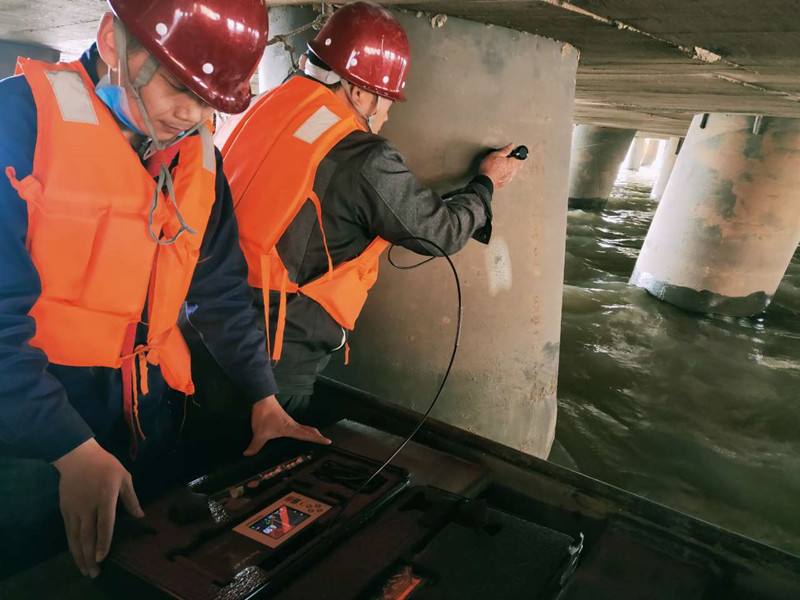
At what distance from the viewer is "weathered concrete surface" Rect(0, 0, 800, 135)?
7.17ft

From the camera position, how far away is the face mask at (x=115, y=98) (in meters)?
1.38

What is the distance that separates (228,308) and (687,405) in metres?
4.40

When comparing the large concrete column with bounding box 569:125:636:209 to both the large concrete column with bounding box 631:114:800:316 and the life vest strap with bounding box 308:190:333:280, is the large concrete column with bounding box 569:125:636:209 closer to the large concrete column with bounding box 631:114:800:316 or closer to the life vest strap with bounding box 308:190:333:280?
the large concrete column with bounding box 631:114:800:316

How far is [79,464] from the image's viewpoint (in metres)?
1.24

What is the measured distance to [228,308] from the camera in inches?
70.6

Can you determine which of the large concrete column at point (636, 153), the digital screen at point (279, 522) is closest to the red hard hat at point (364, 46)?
the digital screen at point (279, 522)

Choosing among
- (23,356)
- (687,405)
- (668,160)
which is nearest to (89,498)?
(23,356)

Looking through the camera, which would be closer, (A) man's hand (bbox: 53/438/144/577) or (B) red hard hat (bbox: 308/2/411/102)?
(A) man's hand (bbox: 53/438/144/577)

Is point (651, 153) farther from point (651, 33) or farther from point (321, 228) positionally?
point (321, 228)

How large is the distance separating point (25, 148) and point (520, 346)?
2.47m

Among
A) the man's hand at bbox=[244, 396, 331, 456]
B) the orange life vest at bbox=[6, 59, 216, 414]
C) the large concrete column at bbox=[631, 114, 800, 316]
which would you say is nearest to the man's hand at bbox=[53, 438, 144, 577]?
the orange life vest at bbox=[6, 59, 216, 414]

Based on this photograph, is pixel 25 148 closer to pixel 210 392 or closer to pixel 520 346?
pixel 210 392

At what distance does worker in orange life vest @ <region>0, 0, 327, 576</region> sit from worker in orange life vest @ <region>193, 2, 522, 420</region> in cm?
26

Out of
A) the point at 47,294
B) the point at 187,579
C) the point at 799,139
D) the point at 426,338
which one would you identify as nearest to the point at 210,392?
the point at 47,294
